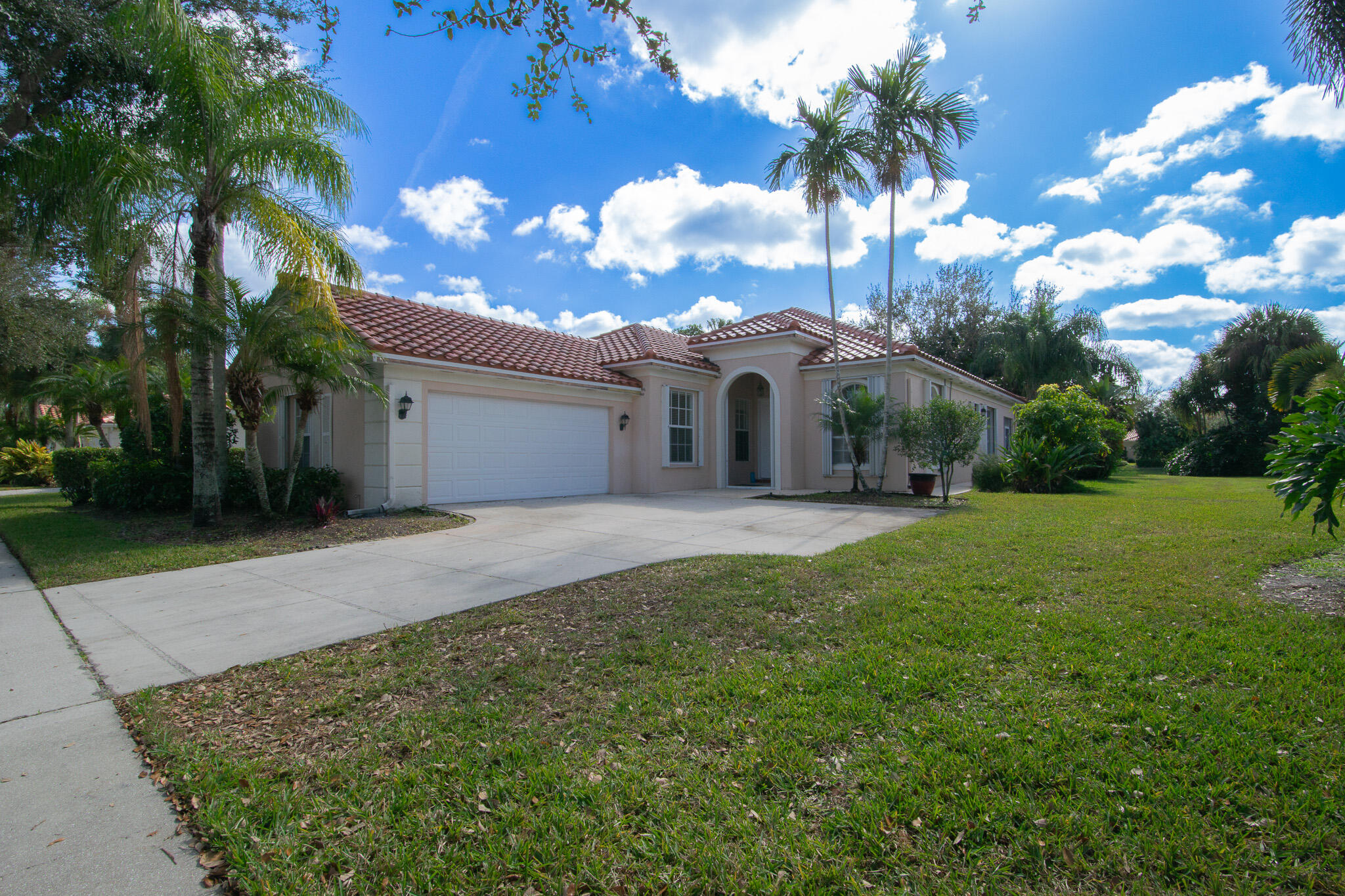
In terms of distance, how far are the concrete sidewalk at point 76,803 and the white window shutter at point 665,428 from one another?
1147cm

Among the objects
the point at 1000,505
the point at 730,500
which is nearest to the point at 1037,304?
the point at 1000,505

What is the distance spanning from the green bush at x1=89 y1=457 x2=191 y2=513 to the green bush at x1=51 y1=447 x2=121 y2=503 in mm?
2752

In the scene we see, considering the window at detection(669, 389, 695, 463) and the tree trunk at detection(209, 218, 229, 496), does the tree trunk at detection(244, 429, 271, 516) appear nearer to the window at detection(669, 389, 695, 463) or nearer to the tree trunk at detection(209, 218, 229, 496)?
the tree trunk at detection(209, 218, 229, 496)

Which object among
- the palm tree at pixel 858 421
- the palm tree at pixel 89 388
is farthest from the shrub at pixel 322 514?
the palm tree at pixel 89 388

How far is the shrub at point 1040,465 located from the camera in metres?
14.8

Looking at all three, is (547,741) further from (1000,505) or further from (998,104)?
(1000,505)

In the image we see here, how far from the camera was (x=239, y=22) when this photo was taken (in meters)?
11.9

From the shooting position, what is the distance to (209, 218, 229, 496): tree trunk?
875 centimetres

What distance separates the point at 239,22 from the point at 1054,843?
16.5 metres

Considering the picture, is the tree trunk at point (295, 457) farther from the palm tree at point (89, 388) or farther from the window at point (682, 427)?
the palm tree at point (89, 388)

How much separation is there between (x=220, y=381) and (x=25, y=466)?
64.2 feet

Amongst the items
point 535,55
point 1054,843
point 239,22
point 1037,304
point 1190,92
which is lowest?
point 1054,843

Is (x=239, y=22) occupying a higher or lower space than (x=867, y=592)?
higher

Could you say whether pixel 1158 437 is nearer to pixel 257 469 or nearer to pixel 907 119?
pixel 907 119
